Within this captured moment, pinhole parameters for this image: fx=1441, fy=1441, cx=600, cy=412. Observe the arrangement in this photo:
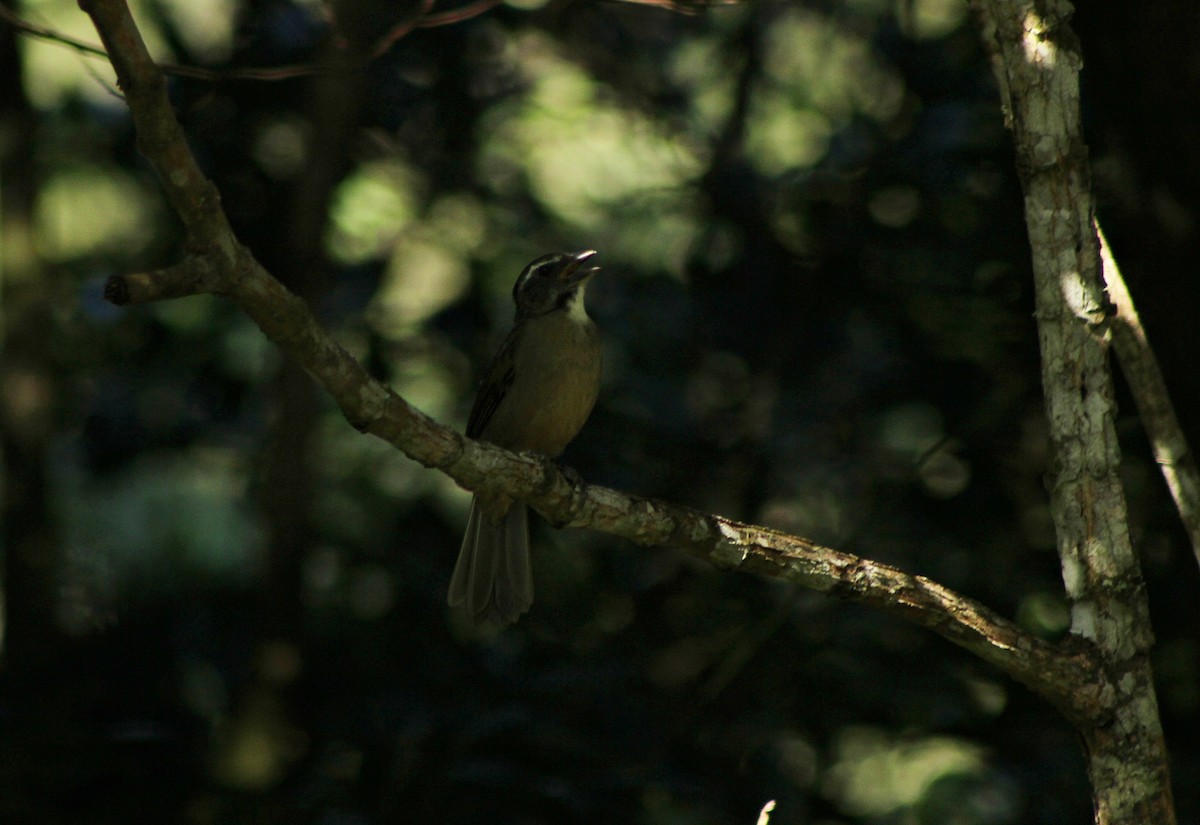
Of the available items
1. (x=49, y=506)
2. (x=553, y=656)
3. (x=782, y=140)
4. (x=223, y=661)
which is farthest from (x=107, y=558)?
(x=782, y=140)

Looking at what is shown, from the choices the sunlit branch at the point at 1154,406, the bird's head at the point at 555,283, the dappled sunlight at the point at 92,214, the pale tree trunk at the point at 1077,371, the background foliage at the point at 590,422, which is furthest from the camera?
the dappled sunlight at the point at 92,214

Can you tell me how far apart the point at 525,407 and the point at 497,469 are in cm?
173

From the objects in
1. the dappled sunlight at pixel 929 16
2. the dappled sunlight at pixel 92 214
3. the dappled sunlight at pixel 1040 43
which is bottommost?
the dappled sunlight at pixel 1040 43

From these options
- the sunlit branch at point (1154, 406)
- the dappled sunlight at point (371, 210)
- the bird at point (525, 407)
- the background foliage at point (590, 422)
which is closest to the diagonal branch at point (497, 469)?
the sunlit branch at point (1154, 406)

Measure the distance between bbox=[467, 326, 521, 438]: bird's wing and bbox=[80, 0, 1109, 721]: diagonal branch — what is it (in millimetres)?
1696

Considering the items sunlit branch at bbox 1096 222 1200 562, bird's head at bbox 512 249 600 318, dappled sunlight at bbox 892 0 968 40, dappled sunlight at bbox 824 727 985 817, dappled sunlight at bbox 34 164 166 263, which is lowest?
dappled sunlight at bbox 824 727 985 817

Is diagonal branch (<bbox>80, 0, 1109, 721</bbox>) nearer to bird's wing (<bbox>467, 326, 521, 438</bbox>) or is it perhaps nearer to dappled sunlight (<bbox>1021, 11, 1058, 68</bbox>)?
dappled sunlight (<bbox>1021, 11, 1058, 68</bbox>)

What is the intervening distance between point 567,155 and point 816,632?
2.81 meters

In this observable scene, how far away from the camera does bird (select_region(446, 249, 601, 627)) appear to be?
16.2 ft

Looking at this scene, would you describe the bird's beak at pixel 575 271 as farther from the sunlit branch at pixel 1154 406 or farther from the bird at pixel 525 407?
the sunlit branch at pixel 1154 406

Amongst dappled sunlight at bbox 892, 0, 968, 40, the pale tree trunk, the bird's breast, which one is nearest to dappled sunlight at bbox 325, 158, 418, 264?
the bird's breast

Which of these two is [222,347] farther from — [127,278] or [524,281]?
[127,278]

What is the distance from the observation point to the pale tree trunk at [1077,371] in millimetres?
3080

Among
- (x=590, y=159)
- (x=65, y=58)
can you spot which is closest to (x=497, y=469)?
(x=590, y=159)
